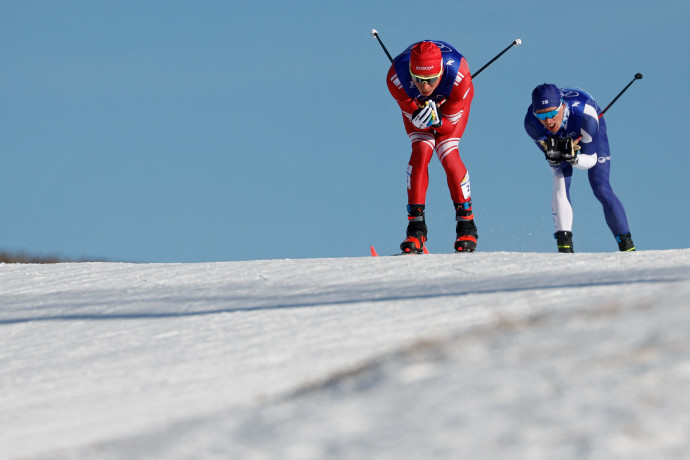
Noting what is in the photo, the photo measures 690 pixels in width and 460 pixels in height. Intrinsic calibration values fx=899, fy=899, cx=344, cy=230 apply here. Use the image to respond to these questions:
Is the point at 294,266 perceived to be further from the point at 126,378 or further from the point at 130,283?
the point at 126,378

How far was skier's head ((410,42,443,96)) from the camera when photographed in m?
7.63

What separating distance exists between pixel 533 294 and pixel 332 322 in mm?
865

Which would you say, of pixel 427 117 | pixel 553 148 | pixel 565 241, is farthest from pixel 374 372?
pixel 565 241

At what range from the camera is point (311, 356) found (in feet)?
10.8

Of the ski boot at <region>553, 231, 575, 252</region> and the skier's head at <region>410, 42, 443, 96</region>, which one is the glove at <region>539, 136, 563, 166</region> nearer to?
the ski boot at <region>553, 231, 575, 252</region>

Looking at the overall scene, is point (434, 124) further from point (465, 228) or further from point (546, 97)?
point (546, 97)

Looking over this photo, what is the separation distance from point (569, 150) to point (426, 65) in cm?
227

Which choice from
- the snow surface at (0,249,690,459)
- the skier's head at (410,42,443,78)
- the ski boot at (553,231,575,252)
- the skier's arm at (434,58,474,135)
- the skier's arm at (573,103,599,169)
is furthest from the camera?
the ski boot at (553,231,575,252)

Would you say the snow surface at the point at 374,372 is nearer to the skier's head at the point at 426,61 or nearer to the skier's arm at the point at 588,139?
the skier's head at the point at 426,61

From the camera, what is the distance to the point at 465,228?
8.07m

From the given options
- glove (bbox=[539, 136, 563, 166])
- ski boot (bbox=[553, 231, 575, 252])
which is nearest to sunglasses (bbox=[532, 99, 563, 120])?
glove (bbox=[539, 136, 563, 166])

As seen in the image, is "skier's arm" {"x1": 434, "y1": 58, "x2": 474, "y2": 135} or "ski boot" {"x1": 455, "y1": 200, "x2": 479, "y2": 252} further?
"ski boot" {"x1": 455, "y1": 200, "x2": 479, "y2": 252}

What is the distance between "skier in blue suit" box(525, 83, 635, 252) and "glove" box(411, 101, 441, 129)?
1762 millimetres

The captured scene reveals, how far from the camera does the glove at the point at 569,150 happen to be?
9125mm
